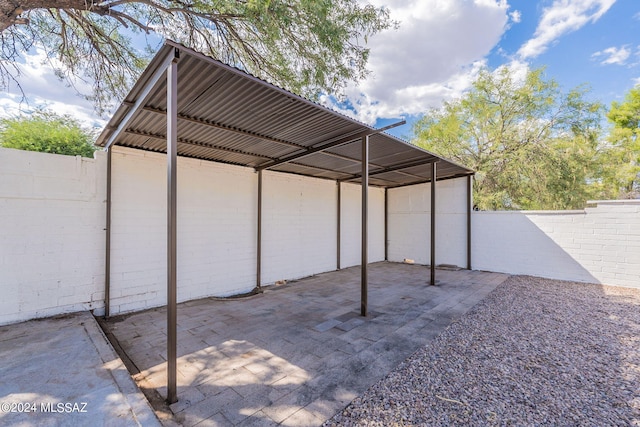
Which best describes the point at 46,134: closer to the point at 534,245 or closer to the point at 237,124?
the point at 237,124

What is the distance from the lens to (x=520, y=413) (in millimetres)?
1818

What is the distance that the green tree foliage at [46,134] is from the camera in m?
6.97

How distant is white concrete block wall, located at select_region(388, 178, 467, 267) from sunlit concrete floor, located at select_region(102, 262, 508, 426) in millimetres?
2357

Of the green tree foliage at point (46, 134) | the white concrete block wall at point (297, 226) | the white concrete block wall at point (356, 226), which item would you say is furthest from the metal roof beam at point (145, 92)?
the green tree foliage at point (46, 134)

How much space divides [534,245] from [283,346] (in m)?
6.69

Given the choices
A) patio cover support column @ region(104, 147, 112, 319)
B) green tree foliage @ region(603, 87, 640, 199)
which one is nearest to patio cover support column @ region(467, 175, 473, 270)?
green tree foliage @ region(603, 87, 640, 199)

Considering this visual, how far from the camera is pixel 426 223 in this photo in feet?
26.1

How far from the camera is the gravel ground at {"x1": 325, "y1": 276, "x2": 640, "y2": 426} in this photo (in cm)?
180

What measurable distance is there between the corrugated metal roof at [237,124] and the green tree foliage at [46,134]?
5915 millimetres

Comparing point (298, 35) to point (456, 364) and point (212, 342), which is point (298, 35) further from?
point (456, 364)

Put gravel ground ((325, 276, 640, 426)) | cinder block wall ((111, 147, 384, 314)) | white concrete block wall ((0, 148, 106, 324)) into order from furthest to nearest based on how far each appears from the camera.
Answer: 1. cinder block wall ((111, 147, 384, 314))
2. white concrete block wall ((0, 148, 106, 324))
3. gravel ground ((325, 276, 640, 426))

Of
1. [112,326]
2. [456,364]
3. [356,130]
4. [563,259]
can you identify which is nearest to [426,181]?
[563,259]

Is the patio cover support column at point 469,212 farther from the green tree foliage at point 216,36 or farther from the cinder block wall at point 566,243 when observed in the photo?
the green tree foliage at point 216,36

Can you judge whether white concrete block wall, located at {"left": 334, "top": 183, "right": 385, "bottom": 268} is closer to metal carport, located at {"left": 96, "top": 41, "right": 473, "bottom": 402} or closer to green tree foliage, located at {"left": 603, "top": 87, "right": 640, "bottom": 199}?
metal carport, located at {"left": 96, "top": 41, "right": 473, "bottom": 402}
